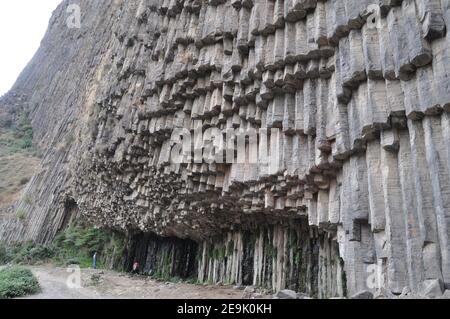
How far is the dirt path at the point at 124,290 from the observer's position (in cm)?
914

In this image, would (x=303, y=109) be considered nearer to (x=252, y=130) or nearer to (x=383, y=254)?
(x=252, y=130)

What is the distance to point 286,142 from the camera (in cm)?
652

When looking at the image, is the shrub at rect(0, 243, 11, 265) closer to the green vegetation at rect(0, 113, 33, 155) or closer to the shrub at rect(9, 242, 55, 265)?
the shrub at rect(9, 242, 55, 265)

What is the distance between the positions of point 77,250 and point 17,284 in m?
7.88

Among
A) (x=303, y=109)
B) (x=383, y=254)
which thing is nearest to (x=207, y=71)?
(x=303, y=109)

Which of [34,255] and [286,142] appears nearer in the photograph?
[286,142]

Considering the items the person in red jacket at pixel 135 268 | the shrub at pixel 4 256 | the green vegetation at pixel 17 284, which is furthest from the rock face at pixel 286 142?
the shrub at pixel 4 256

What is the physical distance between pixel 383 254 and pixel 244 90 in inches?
156

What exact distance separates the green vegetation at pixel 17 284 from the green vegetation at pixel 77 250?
5190mm

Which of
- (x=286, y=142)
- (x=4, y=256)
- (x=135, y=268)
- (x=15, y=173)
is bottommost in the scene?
(x=135, y=268)

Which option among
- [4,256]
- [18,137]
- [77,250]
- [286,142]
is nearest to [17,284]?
[286,142]

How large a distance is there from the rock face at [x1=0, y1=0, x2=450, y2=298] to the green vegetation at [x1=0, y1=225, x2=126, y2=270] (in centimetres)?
127
